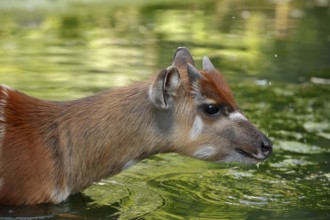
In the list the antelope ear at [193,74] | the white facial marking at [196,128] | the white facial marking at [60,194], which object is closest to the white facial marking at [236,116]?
the white facial marking at [196,128]

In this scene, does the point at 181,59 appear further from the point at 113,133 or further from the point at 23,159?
the point at 23,159

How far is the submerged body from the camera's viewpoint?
8.44m

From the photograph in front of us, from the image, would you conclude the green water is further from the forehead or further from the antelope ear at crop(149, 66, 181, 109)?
the forehead

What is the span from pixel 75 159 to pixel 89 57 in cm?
827

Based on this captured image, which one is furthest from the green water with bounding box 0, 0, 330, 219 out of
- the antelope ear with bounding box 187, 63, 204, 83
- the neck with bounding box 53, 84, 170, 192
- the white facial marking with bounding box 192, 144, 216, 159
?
the antelope ear with bounding box 187, 63, 204, 83

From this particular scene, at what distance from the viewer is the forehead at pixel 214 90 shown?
849cm

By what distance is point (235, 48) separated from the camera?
18672 mm

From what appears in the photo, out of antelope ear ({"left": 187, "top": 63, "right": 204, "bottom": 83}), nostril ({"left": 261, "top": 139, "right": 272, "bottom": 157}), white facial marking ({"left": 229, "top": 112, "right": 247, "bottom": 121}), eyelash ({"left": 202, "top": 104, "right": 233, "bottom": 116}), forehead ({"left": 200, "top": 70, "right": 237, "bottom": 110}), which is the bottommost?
nostril ({"left": 261, "top": 139, "right": 272, "bottom": 157})

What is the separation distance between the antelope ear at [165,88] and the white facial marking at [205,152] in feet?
1.69

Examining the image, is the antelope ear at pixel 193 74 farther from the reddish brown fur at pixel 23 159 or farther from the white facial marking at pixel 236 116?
the reddish brown fur at pixel 23 159

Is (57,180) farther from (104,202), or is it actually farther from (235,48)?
(235,48)

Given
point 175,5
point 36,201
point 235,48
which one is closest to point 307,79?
point 235,48

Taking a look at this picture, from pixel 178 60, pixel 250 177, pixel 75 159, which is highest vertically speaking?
pixel 178 60

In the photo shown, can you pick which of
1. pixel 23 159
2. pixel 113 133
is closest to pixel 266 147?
pixel 113 133
